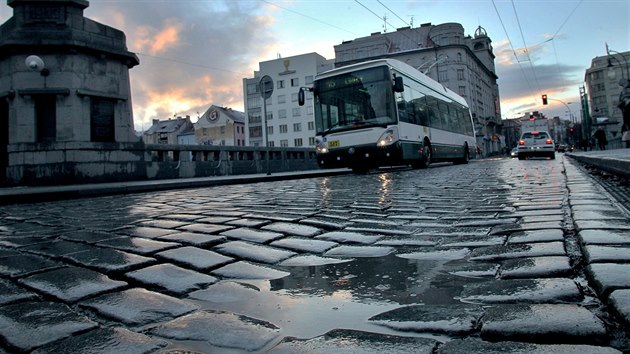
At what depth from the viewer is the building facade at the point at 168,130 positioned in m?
108

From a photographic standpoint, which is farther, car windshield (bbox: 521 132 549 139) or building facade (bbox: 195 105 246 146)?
building facade (bbox: 195 105 246 146)

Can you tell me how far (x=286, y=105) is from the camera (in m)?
88.9

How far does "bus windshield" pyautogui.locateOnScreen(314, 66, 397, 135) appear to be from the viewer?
45.1 ft

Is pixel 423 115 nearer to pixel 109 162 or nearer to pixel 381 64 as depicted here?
pixel 381 64

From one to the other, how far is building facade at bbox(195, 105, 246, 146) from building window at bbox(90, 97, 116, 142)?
273 ft

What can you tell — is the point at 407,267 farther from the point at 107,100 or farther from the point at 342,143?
the point at 107,100

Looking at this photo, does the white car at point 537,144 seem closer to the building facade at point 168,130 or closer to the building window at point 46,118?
the building window at point 46,118

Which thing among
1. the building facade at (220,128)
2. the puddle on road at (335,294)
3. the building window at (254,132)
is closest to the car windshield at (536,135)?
the puddle on road at (335,294)

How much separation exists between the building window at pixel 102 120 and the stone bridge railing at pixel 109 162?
52 centimetres

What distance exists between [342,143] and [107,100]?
8000mm

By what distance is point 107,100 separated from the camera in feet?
46.4

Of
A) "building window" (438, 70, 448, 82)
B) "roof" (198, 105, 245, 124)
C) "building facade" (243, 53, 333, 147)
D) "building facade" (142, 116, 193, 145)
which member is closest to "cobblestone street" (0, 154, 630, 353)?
"building window" (438, 70, 448, 82)

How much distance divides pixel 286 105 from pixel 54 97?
76.9 metres

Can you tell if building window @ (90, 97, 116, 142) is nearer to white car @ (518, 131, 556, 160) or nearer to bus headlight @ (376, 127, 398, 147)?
bus headlight @ (376, 127, 398, 147)
